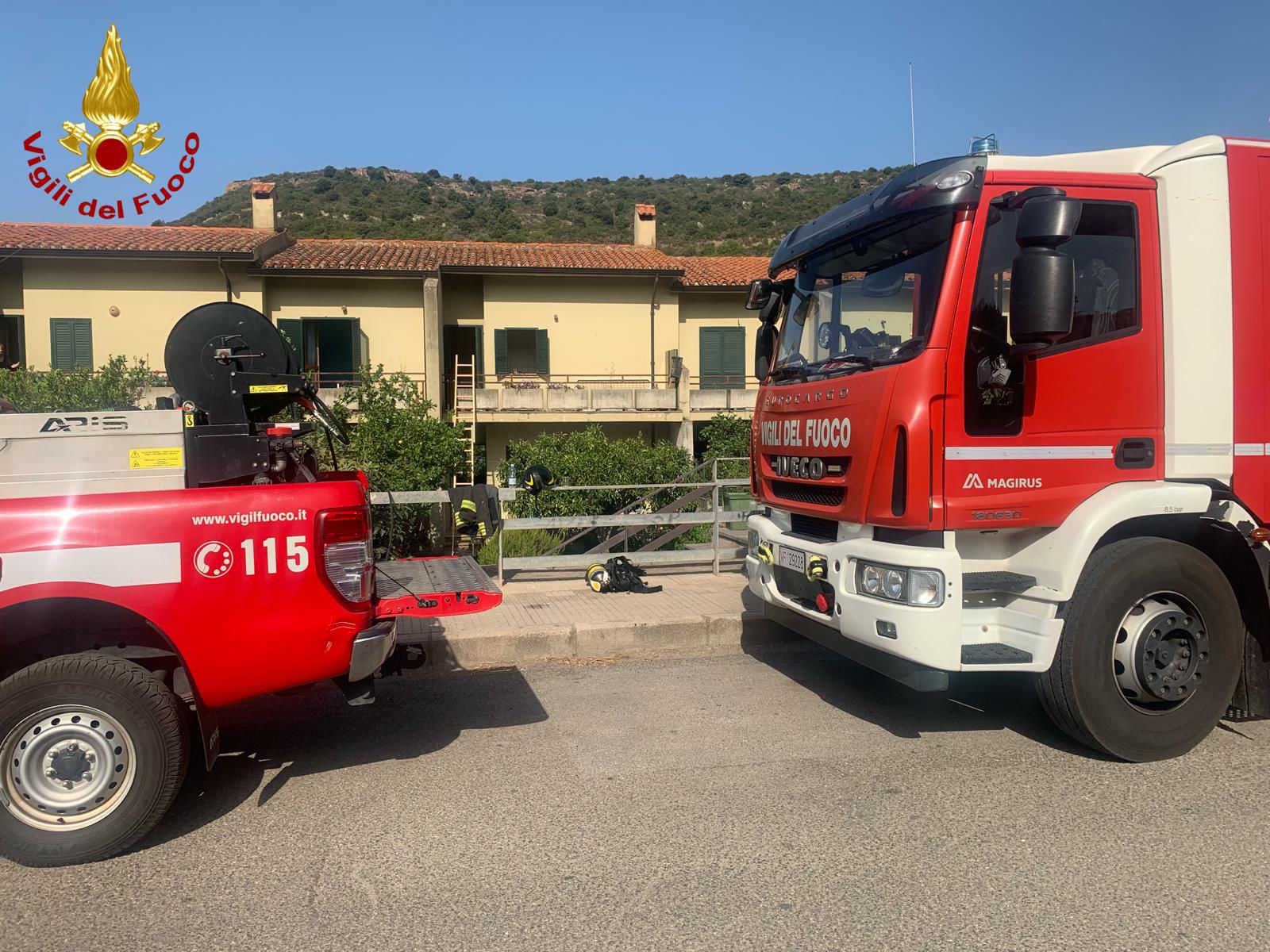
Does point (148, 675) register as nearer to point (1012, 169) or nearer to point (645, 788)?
point (645, 788)

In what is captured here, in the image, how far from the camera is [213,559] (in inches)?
149

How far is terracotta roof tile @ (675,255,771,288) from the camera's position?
25.4 metres

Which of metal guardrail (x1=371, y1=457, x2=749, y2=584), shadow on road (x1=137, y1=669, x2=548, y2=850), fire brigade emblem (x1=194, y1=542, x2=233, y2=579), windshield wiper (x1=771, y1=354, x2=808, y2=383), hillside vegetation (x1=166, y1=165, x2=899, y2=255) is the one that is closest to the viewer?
fire brigade emblem (x1=194, y1=542, x2=233, y2=579)

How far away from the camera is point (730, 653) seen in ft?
23.6

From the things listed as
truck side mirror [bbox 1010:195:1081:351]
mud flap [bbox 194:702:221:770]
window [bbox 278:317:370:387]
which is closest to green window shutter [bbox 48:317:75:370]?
window [bbox 278:317:370:387]

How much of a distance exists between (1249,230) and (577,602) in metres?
5.71

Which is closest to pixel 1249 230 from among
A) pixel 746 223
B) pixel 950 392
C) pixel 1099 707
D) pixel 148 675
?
pixel 950 392

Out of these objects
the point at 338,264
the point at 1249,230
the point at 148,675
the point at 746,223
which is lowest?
the point at 148,675

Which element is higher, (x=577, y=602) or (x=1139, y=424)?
(x=1139, y=424)

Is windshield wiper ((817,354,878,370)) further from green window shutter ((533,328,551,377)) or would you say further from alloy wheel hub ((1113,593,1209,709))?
green window shutter ((533,328,551,377))

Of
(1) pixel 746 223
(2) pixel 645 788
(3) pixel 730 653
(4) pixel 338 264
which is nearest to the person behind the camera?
(2) pixel 645 788

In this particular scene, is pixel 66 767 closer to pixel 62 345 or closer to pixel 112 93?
pixel 112 93

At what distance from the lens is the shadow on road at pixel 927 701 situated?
17.3 ft

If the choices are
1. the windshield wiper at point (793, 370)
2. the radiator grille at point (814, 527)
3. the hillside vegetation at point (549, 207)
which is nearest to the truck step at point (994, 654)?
the radiator grille at point (814, 527)
